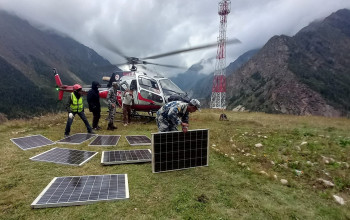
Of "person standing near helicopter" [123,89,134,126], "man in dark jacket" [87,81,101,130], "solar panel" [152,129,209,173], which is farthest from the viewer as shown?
"person standing near helicopter" [123,89,134,126]

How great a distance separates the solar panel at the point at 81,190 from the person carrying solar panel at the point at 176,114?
217cm

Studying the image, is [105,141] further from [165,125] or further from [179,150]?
[179,150]

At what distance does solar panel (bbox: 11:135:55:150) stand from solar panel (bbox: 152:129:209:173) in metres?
5.35

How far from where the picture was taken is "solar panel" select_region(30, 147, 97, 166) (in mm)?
6750

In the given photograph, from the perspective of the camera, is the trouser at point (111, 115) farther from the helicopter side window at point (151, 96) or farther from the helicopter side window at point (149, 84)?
the helicopter side window at point (149, 84)

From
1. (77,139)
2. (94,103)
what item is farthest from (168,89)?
(77,139)

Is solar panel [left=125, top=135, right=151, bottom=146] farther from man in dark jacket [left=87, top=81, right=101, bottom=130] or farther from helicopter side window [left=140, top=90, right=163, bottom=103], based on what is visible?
helicopter side window [left=140, top=90, right=163, bottom=103]

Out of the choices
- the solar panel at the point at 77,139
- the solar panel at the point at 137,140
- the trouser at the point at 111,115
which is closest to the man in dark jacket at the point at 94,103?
the trouser at the point at 111,115

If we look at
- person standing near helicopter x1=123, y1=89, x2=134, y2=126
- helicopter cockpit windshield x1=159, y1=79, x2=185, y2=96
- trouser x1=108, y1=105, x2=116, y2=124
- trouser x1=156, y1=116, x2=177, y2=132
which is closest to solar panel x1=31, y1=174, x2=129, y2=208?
trouser x1=156, y1=116, x2=177, y2=132

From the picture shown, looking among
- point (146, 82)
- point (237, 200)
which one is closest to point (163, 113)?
point (237, 200)

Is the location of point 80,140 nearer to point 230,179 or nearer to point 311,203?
point 230,179

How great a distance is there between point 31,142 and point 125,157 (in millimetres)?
4401

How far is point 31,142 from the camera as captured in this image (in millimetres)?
8602

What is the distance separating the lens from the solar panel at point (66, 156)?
6.75 m
